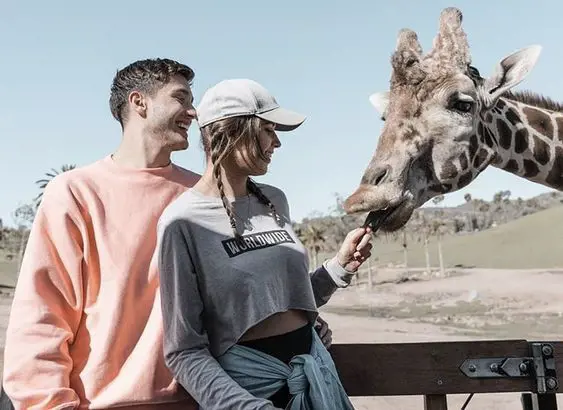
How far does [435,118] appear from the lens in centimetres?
420

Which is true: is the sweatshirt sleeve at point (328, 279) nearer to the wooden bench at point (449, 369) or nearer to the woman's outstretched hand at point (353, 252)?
the woman's outstretched hand at point (353, 252)

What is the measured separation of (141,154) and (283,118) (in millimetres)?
784

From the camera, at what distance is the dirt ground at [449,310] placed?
26.8 metres

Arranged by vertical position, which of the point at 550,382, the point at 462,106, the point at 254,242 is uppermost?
the point at 462,106

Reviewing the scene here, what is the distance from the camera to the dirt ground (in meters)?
26.8

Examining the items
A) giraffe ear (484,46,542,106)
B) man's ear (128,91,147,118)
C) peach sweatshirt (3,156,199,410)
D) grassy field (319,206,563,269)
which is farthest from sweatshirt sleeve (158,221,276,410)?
grassy field (319,206,563,269)

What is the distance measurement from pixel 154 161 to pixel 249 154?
0.64 meters

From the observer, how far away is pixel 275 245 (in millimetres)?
2342

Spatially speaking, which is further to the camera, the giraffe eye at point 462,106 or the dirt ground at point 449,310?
the dirt ground at point 449,310

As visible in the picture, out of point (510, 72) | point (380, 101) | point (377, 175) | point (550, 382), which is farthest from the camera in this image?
point (380, 101)

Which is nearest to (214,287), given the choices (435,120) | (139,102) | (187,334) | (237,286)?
(237,286)

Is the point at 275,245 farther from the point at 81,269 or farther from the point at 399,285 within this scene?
the point at 399,285

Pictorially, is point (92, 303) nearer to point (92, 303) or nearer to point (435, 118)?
point (92, 303)

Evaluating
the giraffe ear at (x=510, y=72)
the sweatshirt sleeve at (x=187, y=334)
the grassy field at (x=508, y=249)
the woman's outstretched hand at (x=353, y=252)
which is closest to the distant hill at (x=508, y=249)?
the grassy field at (x=508, y=249)
